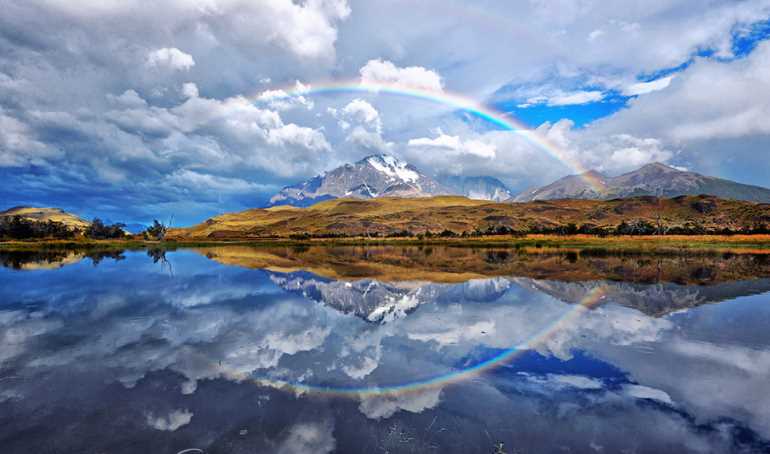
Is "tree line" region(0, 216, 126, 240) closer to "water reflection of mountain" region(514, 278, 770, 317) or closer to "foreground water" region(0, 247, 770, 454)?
"foreground water" region(0, 247, 770, 454)

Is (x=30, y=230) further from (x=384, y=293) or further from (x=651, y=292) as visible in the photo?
(x=651, y=292)

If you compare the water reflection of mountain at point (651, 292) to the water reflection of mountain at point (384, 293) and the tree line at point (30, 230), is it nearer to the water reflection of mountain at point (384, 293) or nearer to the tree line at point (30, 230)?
the water reflection of mountain at point (384, 293)

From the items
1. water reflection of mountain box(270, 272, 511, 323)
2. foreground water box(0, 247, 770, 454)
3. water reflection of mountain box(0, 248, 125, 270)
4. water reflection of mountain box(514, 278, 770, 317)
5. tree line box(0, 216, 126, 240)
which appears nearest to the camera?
foreground water box(0, 247, 770, 454)

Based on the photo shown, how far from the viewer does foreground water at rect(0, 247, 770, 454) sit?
11477 mm

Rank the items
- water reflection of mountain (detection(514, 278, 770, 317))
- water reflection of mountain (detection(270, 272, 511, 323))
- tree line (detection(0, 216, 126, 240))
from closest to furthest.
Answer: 1. water reflection of mountain (detection(270, 272, 511, 323))
2. water reflection of mountain (detection(514, 278, 770, 317))
3. tree line (detection(0, 216, 126, 240))

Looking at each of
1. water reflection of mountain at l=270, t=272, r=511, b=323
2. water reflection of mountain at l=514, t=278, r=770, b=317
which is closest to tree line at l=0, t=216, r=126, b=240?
water reflection of mountain at l=270, t=272, r=511, b=323

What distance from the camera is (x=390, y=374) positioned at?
16641 mm

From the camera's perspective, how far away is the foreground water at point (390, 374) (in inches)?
452

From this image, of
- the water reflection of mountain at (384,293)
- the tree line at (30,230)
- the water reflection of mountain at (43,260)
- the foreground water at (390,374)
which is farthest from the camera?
the tree line at (30,230)

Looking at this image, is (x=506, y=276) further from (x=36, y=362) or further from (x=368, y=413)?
(x=36, y=362)

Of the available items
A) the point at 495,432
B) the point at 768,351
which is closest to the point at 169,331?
the point at 495,432

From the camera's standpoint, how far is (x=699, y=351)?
19344 mm

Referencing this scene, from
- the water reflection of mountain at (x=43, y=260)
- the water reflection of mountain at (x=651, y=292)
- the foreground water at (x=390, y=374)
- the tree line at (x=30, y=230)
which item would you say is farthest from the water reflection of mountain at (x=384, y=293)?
the tree line at (x=30, y=230)

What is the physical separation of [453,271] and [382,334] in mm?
34829
